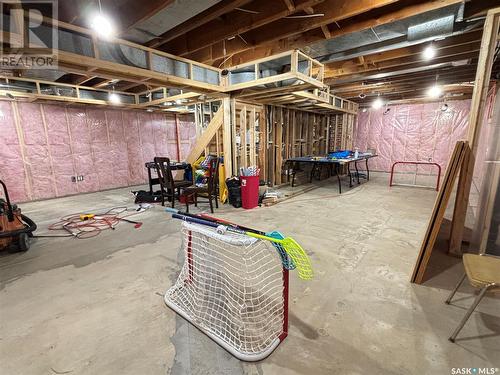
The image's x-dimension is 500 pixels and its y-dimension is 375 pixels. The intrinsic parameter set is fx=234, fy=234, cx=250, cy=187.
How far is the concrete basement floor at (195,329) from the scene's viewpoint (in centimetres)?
140

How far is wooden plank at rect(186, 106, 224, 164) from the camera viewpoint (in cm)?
493

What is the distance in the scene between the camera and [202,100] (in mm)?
5105

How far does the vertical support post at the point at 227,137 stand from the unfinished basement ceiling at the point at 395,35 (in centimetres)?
179

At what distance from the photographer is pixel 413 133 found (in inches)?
321

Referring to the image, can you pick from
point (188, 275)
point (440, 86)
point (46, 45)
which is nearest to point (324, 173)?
point (440, 86)

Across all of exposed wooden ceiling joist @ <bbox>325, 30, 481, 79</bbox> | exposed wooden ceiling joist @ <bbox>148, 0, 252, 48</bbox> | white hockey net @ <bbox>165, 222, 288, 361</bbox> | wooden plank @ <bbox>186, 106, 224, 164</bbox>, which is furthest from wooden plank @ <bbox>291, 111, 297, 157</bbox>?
white hockey net @ <bbox>165, 222, 288, 361</bbox>

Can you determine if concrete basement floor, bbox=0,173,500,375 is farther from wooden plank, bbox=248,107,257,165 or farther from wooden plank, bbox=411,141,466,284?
wooden plank, bbox=248,107,257,165

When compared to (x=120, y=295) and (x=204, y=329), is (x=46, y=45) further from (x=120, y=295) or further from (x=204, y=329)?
(x=204, y=329)

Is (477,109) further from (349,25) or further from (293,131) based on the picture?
(293,131)

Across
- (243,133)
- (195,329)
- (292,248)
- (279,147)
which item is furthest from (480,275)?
(279,147)

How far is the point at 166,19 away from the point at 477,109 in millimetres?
3405

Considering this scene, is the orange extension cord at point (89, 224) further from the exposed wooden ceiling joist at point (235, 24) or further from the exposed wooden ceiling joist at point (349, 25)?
the exposed wooden ceiling joist at point (349, 25)

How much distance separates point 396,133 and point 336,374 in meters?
9.13

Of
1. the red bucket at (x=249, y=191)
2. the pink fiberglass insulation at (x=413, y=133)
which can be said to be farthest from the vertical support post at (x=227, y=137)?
the pink fiberglass insulation at (x=413, y=133)
